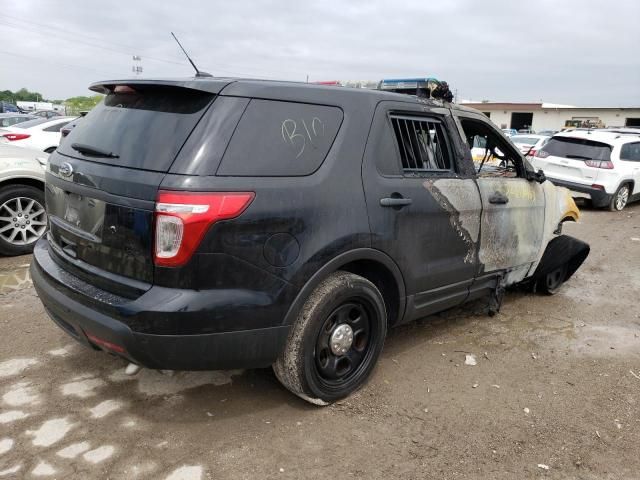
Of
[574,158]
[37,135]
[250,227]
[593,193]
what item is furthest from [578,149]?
[37,135]

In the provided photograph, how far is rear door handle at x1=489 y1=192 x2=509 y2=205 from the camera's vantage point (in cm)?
404

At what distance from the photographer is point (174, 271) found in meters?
2.45

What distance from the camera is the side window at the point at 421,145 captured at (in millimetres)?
3428

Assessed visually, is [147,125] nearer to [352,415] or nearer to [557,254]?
[352,415]

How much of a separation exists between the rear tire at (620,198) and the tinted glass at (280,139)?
35.3ft

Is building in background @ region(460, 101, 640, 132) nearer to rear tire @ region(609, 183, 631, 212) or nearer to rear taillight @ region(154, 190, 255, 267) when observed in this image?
rear tire @ region(609, 183, 631, 212)

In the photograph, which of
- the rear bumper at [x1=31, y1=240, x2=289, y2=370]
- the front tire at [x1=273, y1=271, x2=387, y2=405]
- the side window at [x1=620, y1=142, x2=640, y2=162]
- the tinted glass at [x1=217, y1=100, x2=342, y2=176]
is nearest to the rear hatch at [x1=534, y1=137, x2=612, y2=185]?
the side window at [x1=620, y1=142, x2=640, y2=162]

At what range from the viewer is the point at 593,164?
11.4 meters

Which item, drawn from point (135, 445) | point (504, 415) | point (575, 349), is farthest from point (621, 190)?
point (135, 445)

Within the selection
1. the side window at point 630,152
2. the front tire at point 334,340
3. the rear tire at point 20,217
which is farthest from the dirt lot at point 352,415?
the side window at point 630,152

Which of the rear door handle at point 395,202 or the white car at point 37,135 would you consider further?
the white car at point 37,135

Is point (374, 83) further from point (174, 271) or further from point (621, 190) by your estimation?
point (621, 190)

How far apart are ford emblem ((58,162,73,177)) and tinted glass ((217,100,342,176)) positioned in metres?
1.01

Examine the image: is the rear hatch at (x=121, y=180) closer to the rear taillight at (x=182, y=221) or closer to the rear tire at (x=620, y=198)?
the rear taillight at (x=182, y=221)
